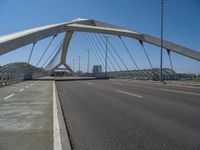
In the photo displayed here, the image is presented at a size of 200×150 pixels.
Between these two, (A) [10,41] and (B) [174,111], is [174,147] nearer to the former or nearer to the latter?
(B) [174,111]

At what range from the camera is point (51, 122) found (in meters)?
6.54

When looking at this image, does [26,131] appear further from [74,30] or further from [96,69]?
[96,69]

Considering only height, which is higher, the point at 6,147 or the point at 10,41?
the point at 10,41

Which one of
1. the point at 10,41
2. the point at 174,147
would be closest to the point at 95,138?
the point at 174,147

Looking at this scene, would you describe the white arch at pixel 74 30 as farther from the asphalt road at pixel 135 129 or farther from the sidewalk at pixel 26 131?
the asphalt road at pixel 135 129

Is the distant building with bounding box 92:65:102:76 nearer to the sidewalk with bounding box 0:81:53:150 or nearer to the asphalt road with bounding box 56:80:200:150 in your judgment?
the asphalt road with bounding box 56:80:200:150

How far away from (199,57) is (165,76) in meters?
11.8

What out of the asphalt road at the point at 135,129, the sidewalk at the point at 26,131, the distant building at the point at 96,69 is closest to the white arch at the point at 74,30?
the distant building at the point at 96,69

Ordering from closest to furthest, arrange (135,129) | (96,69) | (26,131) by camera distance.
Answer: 1. (26,131)
2. (135,129)
3. (96,69)

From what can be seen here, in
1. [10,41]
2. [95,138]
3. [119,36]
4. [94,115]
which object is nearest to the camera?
[95,138]

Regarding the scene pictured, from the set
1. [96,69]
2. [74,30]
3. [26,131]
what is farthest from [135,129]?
[96,69]

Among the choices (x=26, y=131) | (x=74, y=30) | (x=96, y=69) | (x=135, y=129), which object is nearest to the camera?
(x=26, y=131)

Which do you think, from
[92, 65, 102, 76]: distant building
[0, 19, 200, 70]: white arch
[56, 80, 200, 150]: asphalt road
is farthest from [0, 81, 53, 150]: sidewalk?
[92, 65, 102, 76]: distant building

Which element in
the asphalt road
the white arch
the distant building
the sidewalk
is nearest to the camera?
the sidewalk
